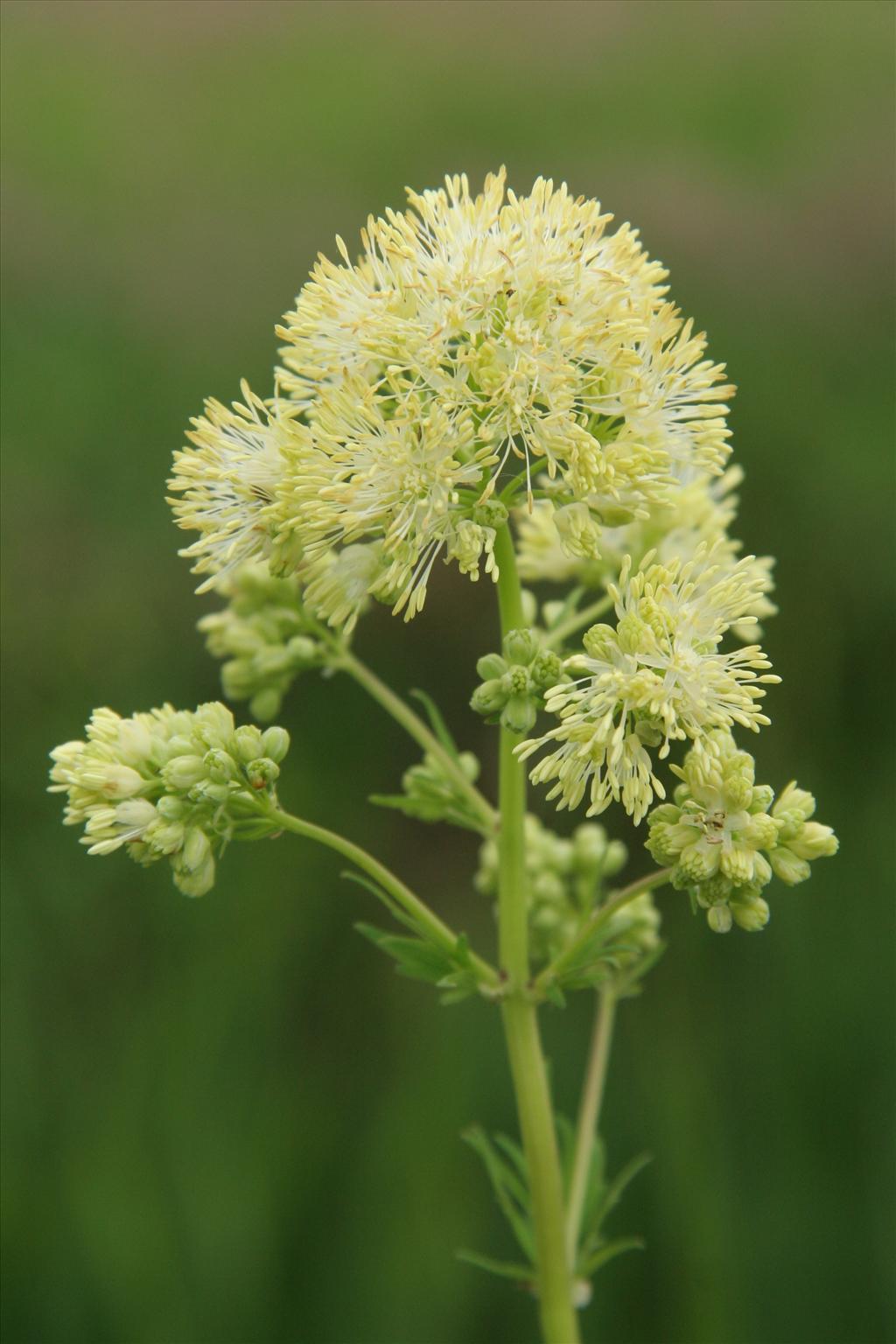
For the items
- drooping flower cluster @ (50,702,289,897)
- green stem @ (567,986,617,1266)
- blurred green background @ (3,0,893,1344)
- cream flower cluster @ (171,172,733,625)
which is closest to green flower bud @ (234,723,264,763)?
drooping flower cluster @ (50,702,289,897)

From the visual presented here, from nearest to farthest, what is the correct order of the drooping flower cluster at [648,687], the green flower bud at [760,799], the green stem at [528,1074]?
1. the drooping flower cluster at [648,687]
2. the green flower bud at [760,799]
3. the green stem at [528,1074]

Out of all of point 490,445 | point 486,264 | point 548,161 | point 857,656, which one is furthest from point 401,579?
point 548,161

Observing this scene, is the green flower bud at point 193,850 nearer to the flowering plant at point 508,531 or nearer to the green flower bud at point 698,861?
the flowering plant at point 508,531

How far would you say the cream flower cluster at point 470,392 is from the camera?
2100 millimetres

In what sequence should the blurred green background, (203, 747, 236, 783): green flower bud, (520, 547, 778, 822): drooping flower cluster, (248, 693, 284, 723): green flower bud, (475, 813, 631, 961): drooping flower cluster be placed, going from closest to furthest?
1. (520, 547, 778, 822): drooping flower cluster
2. (203, 747, 236, 783): green flower bud
3. (248, 693, 284, 723): green flower bud
4. (475, 813, 631, 961): drooping flower cluster
5. the blurred green background

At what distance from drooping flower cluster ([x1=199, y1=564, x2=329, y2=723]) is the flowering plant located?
35cm

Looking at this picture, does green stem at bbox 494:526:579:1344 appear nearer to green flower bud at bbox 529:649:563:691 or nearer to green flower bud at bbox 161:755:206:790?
green flower bud at bbox 529:649:563:691

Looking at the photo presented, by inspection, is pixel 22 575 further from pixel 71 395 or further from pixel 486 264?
pixel 486 264

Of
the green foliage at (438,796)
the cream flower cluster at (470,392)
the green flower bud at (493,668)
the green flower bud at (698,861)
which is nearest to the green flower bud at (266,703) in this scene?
the green foliage at (438,796)

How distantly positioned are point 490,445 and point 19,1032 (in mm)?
2782

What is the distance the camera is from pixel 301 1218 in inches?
153

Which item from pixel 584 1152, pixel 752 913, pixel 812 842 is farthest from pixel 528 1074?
pixel 812 842

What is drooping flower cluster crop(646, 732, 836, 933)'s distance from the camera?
2.11 meters

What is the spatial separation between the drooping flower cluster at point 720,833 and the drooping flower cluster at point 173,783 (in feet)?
2.32
